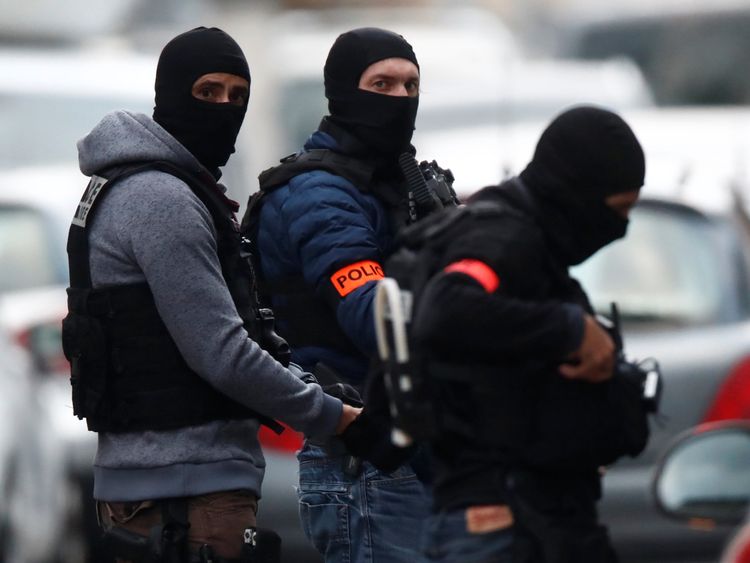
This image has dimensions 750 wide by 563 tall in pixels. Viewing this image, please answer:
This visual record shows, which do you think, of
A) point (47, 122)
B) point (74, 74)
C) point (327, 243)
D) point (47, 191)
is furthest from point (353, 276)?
point (74, 74)

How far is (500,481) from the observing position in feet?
12.1

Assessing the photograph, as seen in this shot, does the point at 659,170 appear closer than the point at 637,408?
No

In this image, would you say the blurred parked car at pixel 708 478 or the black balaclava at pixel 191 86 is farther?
the black balaclava at pixel 191 86

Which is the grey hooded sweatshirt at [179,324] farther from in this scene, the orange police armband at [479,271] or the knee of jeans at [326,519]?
the orange police armband at [479,271]

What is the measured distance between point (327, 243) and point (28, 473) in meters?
3.85

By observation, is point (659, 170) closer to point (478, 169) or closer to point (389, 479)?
point (478, 169)

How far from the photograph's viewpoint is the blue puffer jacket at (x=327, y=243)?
437 cm

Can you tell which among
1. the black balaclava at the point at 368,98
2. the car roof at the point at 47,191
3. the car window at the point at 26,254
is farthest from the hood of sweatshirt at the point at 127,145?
the car roof at the point at 47,191

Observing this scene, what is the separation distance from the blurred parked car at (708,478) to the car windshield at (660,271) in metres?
3.20

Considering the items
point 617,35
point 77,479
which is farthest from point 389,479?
point 617,35

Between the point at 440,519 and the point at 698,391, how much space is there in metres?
3.11

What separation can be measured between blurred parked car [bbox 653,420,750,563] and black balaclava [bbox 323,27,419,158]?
3.76ft

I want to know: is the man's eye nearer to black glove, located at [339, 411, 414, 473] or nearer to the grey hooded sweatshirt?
the grey hooded sweatshirt

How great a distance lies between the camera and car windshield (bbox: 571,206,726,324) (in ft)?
23.2
